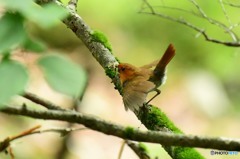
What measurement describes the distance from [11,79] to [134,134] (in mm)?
341

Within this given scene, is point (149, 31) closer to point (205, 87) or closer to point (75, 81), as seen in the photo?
point (205, 87)

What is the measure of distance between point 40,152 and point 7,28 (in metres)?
5.16

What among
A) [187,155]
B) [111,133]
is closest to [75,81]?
[111,133]

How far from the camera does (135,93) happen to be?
1898mm

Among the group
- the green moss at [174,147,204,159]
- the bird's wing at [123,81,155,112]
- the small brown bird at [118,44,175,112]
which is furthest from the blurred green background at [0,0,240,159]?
the green moss at [174,147,204,159]

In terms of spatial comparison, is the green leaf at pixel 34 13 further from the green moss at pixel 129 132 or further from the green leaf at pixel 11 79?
the green moss at pixel 129 132

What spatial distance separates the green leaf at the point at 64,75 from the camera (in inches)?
19.9

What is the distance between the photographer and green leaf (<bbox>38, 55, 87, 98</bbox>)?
0.51 meters

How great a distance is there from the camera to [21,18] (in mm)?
537

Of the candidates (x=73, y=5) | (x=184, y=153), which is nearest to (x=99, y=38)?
(x=73, y=5)

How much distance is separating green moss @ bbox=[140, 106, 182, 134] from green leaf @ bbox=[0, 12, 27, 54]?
1.13 meters

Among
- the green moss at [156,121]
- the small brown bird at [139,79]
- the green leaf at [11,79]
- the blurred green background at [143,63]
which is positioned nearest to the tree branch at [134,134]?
the green leaf at [11,79]

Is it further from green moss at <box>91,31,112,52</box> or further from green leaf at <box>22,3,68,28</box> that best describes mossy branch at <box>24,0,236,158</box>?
green leaf at <box>22,3,68,28</box>

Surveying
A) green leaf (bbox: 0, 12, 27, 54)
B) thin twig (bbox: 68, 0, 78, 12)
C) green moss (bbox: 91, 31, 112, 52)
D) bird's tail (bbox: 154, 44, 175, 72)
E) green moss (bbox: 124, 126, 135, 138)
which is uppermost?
thin twig (bbox: 68, 0, 78, 12)
